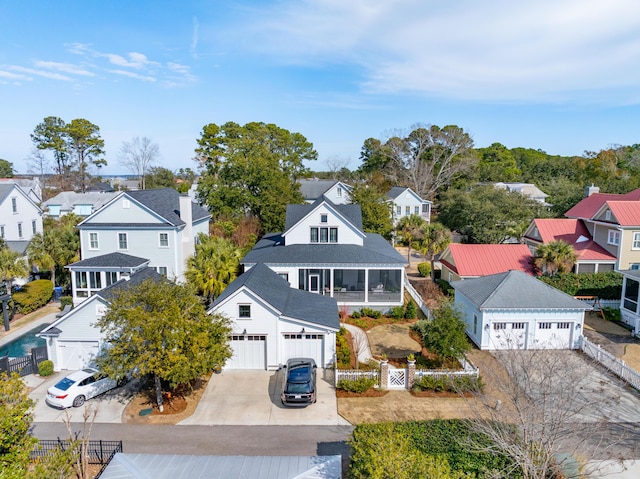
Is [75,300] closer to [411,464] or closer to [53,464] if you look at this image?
[53,464]

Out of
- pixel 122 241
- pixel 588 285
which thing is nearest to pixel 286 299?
pixel 122 241

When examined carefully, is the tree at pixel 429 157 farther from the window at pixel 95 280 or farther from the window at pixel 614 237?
the window at pixel 95 280

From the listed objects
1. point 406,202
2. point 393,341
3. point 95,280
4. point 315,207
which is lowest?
point 393,341

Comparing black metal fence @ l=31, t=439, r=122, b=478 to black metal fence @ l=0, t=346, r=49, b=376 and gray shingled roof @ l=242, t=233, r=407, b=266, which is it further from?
gray shingled roof @ l=242, t=233, r=407, b=266

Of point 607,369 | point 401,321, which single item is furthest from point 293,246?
point 607,369

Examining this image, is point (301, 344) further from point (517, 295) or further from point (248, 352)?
point (517, 295)

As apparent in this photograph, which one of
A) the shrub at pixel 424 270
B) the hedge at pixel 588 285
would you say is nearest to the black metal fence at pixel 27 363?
the shrub at pixel 424 270

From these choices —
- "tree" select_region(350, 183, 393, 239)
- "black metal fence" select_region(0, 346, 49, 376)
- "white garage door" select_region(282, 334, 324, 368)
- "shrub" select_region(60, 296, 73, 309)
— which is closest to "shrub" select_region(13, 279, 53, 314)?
"shrub" select_region(60, 296, 73, 309)
